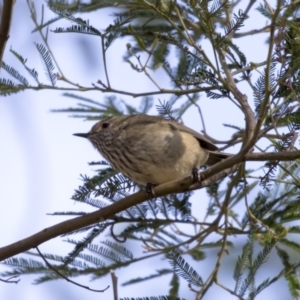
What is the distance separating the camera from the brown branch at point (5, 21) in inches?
176

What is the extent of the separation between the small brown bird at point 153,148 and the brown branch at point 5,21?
149cm

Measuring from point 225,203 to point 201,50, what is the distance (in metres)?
1.24

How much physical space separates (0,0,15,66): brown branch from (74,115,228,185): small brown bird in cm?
149

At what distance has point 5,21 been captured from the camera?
178 inches

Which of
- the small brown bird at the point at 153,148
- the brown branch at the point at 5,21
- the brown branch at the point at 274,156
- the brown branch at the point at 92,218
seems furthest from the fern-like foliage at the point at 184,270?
the brown branch at the point at 5,21

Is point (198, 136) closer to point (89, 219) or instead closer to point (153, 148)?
point (153, 148)

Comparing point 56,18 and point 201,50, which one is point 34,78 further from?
point 201,50

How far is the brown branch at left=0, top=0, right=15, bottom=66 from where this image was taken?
4.47 meters

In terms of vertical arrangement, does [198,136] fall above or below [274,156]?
above

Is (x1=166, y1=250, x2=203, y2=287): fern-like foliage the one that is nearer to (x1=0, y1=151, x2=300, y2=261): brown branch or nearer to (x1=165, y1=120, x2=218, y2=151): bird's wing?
(x1=0, y1=151, x2=300, y2=261): brown branch

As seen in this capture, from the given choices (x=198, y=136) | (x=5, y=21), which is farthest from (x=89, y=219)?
(x=198, y=136)

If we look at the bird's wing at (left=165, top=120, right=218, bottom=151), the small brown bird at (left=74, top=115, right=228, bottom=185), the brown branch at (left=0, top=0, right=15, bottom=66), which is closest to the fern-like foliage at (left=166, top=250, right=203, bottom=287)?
the small brown bird at (left=74, top=115, right=228, bottom=185)

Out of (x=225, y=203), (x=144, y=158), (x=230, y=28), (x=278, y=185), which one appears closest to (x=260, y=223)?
(x=225, y=203)

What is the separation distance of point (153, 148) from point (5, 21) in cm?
170
